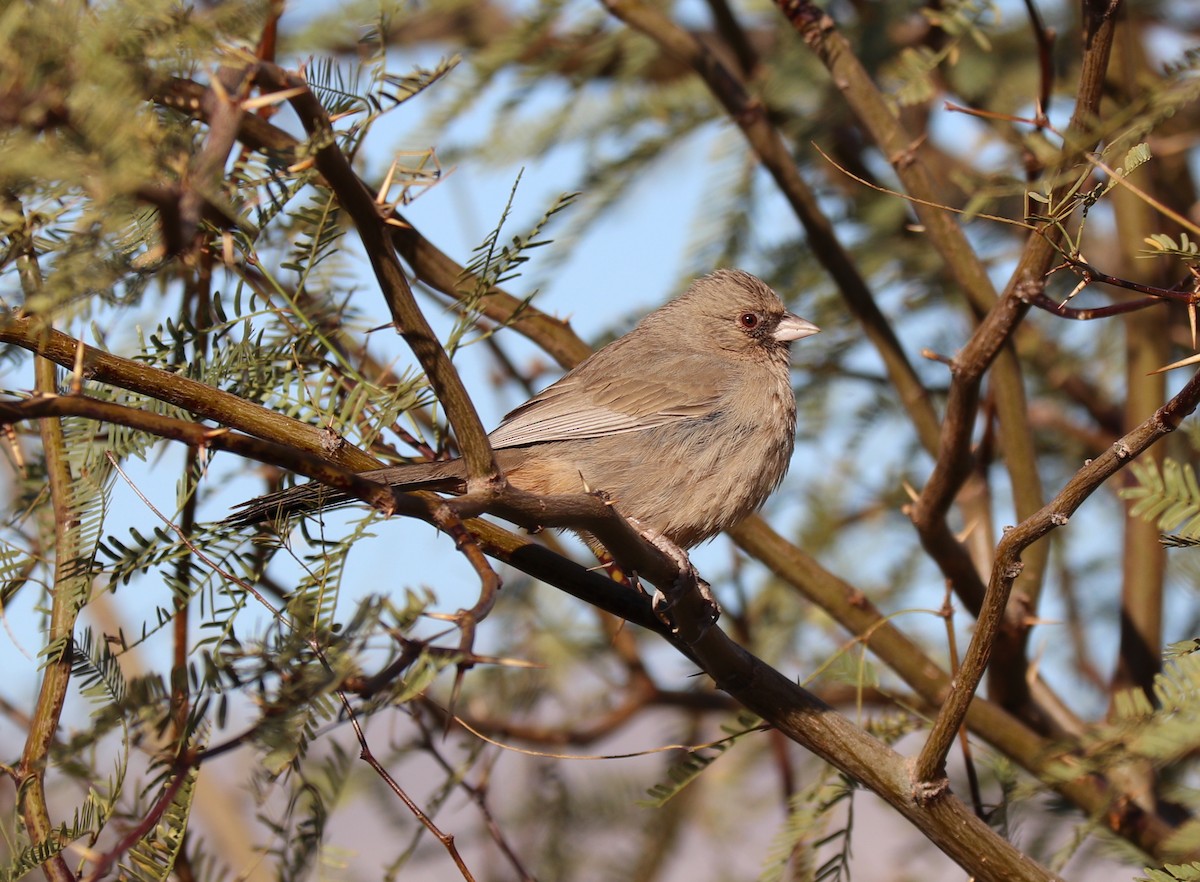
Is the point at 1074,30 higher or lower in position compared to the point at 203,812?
higher

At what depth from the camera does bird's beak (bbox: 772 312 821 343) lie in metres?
4.83

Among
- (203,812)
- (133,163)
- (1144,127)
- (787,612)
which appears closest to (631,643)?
(787,612)

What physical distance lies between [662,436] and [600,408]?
24 centimetres

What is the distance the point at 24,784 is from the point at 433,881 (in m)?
3.10

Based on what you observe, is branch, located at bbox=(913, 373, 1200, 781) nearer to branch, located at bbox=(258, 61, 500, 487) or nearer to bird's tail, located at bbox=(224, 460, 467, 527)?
branch, located at bbox=(258, 61, 500, 487)

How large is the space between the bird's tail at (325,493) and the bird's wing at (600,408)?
845 millimetres

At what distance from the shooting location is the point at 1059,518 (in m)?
2.21

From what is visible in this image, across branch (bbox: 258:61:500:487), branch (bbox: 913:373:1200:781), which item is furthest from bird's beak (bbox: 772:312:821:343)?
branch (bbox: 258:61:500:487)

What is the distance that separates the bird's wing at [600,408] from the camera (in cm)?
412

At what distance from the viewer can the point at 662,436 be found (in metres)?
4.16

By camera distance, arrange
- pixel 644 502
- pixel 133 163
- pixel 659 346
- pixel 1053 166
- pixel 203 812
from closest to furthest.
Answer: pixel 133 163 < pixel 1053 166 < pixel 644 502 < pixel 203 812 < pixel 659 346

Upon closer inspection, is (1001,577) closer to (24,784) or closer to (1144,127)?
(1144,127)

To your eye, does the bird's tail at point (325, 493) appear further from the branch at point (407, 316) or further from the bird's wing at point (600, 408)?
the bird's wing at point (600, 408)

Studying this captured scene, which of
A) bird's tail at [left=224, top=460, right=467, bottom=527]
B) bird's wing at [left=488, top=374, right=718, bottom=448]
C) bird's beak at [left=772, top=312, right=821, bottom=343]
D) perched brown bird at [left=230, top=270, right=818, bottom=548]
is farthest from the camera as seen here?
bird's beak at [left=772, top=312, right=821, bottom=343]
